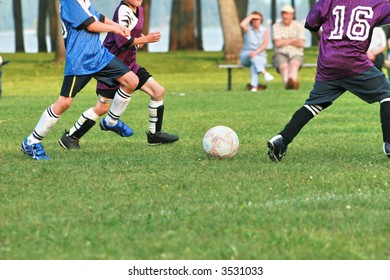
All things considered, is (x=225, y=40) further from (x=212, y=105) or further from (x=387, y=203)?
(x=387, y=203)

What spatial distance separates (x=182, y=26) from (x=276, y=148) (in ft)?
125

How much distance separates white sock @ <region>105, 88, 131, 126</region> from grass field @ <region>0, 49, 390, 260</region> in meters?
0.30

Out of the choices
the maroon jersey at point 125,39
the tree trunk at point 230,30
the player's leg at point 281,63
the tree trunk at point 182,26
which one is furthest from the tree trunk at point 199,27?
the maroon jersey at point 125,39

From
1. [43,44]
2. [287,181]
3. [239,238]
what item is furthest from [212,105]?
[43,44]

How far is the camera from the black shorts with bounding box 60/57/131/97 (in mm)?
10930

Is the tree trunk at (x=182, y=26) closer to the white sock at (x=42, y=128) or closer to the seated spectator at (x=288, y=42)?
the seated spectator at (x=288, y=42)

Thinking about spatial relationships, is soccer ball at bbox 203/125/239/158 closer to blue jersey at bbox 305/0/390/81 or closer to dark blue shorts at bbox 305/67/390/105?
dark blue shorts at bbox 305/67/390/105

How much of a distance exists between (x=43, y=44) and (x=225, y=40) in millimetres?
17301

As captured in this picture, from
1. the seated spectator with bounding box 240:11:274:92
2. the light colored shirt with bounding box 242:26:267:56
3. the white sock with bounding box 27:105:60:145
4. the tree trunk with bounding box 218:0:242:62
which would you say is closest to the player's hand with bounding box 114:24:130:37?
the white sock with bounding box 27:105:60:145

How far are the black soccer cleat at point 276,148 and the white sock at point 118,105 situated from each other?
6.72ft

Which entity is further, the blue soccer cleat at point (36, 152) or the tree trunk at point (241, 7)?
the tree trunk at point (241, 7)

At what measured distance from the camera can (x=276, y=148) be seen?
1038 cm

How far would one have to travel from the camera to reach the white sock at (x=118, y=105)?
38.9ft

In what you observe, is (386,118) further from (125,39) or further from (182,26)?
(182,26)
